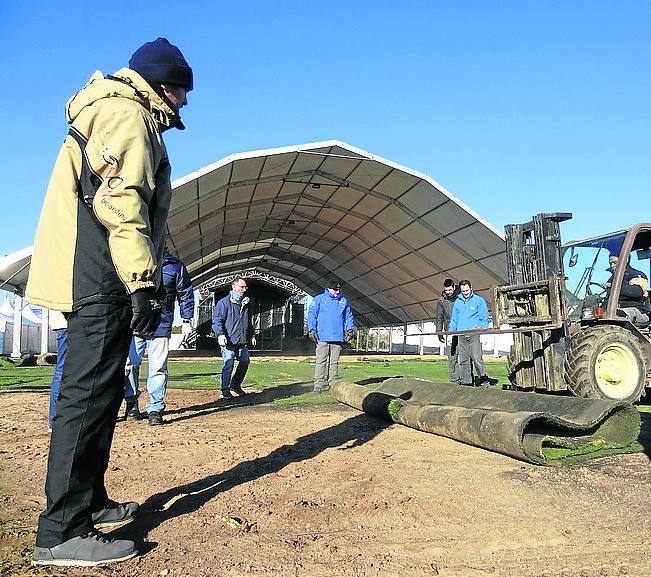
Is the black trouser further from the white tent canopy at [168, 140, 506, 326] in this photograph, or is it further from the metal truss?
the metal truss

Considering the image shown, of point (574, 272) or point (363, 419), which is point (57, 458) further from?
point (574, 272)

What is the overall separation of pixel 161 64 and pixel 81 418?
1.63 meters

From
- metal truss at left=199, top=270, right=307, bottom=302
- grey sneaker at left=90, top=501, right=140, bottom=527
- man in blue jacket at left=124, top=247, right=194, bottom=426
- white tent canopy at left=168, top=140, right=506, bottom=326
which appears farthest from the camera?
metal truss at left=199, top=270, right=307, bottom=302

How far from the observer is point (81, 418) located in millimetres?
2465

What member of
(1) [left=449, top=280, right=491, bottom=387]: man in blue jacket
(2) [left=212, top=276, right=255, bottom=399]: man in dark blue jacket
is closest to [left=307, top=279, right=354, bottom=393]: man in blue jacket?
(2) [left=212, top=276, right=255, bottom=399]: man in dark blue jacket

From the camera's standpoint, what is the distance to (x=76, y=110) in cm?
265

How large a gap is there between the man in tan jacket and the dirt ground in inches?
9.6

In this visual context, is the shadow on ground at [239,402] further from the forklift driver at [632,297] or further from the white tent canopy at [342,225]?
the white tent canopy at [342,225]

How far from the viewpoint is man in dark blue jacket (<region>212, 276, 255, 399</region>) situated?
8.65m

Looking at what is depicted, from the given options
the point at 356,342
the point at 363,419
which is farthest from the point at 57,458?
the point at 356,342

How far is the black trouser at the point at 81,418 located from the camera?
94.8 inches

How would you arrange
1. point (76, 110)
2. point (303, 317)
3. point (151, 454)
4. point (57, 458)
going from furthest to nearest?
point (303, 317) < point (151, 454) < point (76, 110) < point (57, 458)

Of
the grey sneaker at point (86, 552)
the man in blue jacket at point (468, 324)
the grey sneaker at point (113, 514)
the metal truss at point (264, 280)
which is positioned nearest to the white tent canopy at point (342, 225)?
the metal truss at point (264, 280)

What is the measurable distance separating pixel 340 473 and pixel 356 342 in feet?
126
